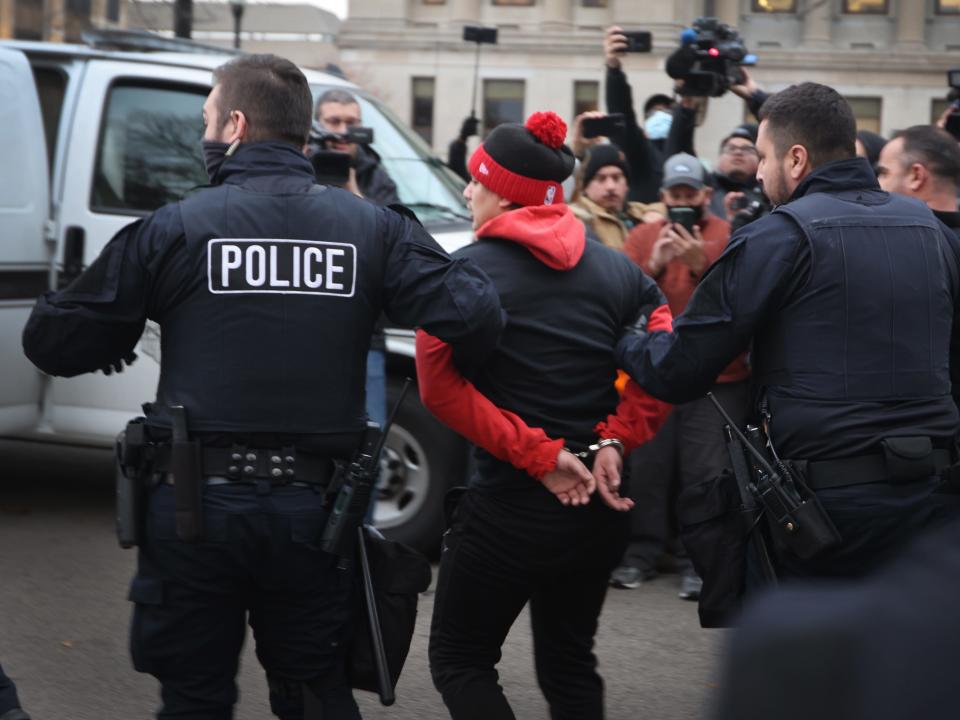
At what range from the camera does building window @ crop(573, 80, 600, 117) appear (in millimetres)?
44981

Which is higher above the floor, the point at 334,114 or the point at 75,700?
the point at 334,114

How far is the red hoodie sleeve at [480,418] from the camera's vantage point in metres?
3.62

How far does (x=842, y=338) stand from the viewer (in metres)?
3.42

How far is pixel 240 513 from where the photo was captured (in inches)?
126

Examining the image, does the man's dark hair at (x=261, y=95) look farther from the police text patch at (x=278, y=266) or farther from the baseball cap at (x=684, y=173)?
the baseball cap at (x=684, y=173)

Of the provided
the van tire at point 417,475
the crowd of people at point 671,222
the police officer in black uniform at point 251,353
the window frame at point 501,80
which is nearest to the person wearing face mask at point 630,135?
the crowd of people at point 671,222

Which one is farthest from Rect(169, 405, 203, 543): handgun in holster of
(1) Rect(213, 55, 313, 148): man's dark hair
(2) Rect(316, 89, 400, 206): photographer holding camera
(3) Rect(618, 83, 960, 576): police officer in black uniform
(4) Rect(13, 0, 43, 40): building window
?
(4) Rect(13, 0, 43, 40): building window

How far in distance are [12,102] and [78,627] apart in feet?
8.27

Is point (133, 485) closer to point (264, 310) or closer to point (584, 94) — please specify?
point (264, 310)

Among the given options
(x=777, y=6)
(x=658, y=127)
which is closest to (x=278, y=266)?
(x=658, y=127)

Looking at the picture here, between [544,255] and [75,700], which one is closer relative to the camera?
[544,255]

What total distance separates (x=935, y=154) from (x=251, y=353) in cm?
245

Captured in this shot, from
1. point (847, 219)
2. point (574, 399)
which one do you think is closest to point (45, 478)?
point (574, 399)

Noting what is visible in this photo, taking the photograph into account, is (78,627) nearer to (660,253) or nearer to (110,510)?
(110,510)
